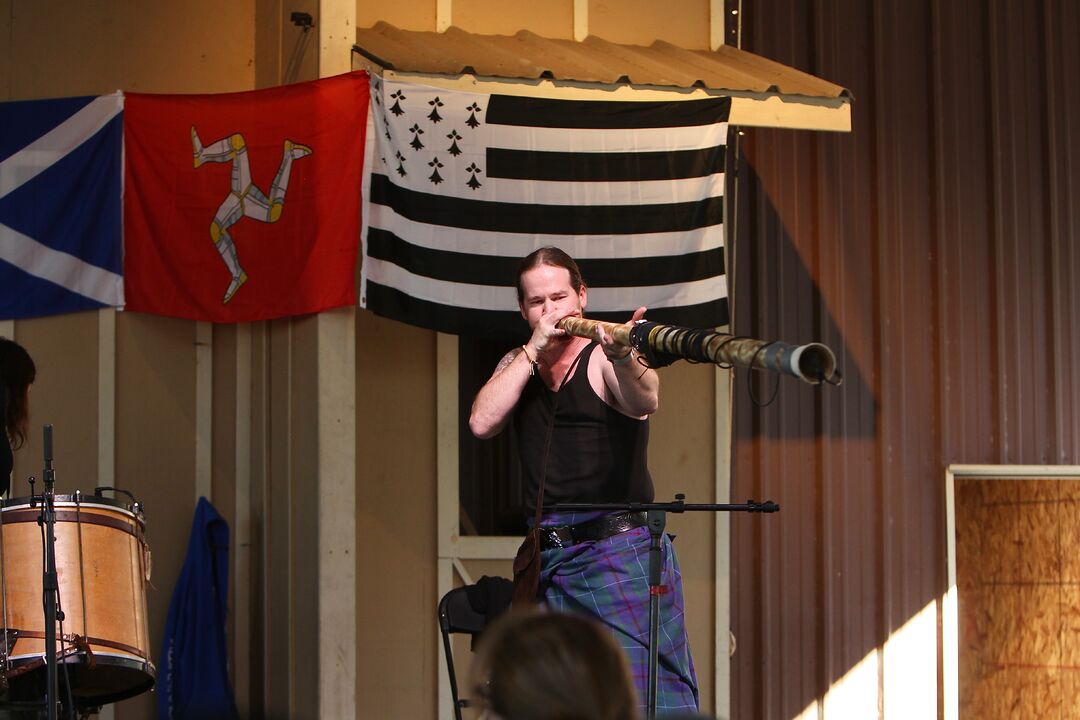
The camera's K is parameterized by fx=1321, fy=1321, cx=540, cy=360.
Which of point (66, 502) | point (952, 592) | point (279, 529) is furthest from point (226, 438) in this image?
point (952, 592)

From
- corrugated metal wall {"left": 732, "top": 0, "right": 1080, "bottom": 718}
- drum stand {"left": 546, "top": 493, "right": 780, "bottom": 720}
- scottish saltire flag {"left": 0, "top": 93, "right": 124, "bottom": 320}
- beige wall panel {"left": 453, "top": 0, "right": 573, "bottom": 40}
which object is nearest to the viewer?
drum stand {"left": 546, "top": 493, "right": 780, "bottom": 720}

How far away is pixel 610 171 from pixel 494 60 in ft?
2.49

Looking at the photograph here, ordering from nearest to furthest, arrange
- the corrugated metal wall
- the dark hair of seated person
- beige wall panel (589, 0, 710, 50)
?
1. the dark hair of seated person
2. beige wall panel (589, 0, 710, 50)
3. the corrugated metal wall

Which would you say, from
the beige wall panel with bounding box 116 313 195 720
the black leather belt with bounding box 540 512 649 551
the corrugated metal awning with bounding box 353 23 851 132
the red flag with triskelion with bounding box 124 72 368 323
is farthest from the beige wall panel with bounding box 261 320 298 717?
the black leather belt with bounding box 540 512 649 551

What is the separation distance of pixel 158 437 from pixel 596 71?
9.57ft

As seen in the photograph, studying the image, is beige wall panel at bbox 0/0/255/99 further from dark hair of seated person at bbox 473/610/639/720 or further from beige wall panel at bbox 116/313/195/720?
dark hair of seated person at bbox 473/610/639/720

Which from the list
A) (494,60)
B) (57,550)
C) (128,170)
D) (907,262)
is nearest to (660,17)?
(494,60)

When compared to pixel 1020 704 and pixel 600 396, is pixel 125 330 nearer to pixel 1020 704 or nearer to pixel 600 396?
pixel 600 396

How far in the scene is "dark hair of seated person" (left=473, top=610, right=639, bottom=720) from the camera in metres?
1.63

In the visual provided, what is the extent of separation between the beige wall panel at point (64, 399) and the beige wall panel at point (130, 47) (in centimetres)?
121

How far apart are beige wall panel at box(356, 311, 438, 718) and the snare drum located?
4.99ft

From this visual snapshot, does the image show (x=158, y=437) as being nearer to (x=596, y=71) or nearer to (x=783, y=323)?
(x=596, y=71)

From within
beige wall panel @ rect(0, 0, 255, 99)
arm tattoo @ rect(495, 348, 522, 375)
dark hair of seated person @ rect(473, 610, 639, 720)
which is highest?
beige wall panel @ rect(0, 0, 255, 99)

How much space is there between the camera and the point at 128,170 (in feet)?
21.2
